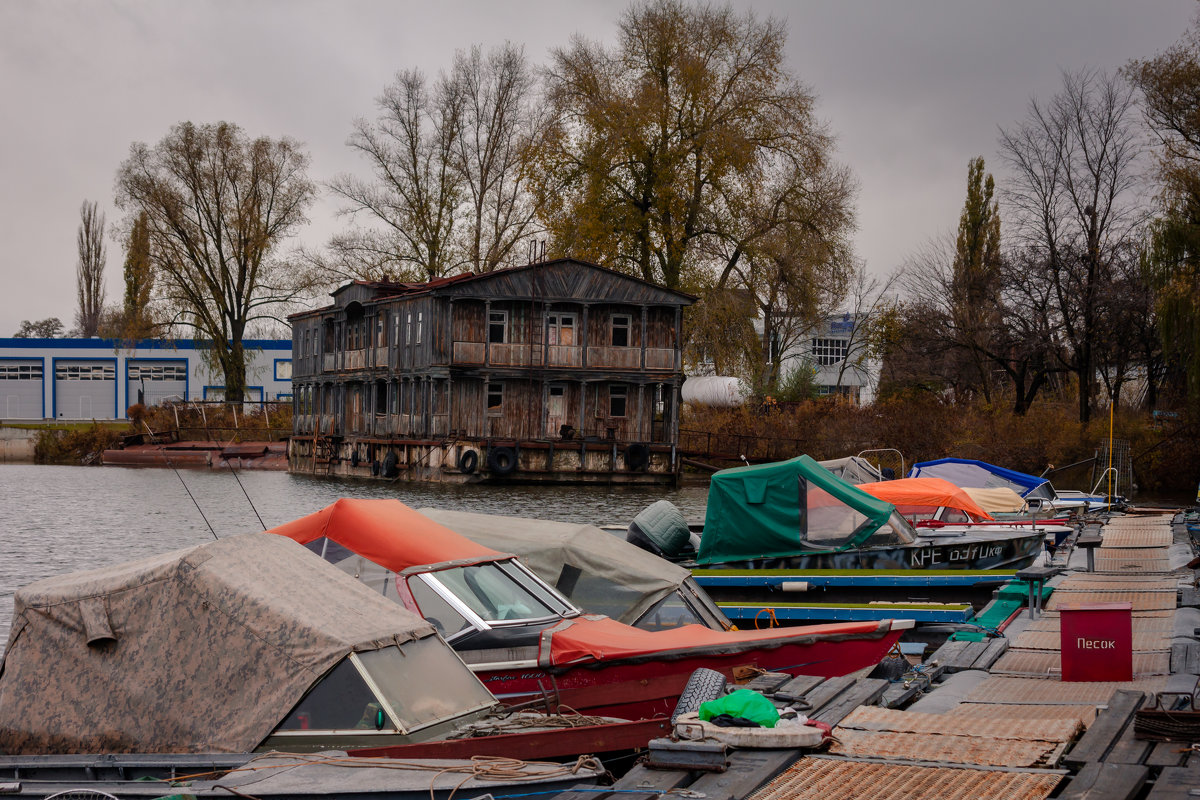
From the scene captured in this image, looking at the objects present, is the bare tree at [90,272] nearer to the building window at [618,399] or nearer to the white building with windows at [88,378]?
the white building with windows at [88,378]

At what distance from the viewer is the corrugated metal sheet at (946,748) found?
22.2 feet

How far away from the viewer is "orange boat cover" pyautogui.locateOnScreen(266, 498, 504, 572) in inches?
413

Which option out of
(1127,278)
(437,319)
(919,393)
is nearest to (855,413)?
(919,393)

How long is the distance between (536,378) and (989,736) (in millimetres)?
43886

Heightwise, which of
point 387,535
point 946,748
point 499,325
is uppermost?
→ point 499,325

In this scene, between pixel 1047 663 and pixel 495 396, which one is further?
pixel 495 396

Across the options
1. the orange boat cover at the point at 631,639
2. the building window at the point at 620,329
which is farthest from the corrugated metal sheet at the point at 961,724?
the building window at the point at 620,329

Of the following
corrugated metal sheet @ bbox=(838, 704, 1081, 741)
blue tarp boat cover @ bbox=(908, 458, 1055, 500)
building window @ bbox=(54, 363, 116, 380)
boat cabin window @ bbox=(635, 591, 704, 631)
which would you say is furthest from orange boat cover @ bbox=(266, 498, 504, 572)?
building window @ bbox=(54, 363, 116, 380)

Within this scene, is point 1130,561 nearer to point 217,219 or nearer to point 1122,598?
point 1122,598

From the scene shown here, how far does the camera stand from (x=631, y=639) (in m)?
10.3

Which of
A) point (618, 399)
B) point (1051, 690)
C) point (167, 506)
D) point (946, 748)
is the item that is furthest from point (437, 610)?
point (618, 399)

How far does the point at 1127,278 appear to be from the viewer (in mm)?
44125

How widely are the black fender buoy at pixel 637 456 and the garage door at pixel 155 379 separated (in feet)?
167

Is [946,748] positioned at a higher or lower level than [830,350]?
lower
